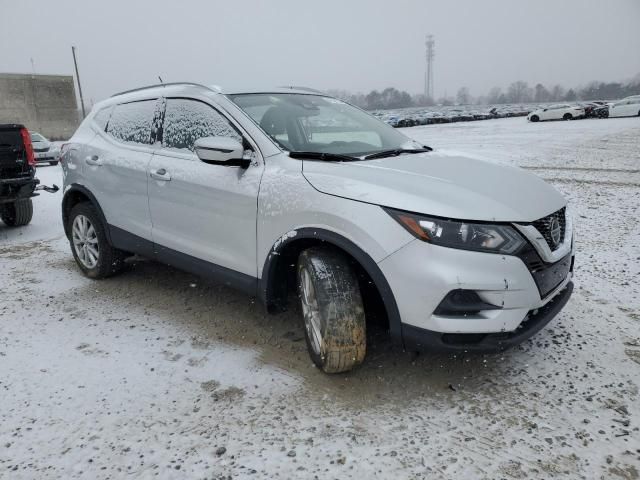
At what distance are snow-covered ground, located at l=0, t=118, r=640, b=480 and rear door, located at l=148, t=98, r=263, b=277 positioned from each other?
2.01 feet

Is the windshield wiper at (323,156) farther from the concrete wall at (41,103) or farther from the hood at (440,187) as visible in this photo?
the concrete wall at (41,103)

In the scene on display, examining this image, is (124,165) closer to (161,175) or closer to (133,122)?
(133,122)

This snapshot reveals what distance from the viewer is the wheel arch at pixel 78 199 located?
14.3 ft

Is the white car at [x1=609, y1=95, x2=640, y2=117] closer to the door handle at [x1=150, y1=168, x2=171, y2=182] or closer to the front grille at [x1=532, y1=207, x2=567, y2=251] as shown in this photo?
the front grille at [x1=532, y1=207, x2=567, y2=251]

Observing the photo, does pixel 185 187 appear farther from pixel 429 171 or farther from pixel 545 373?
pixel 545 373

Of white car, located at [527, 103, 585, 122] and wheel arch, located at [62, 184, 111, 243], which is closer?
wheel arch, located at [62, 184, 111, 243]

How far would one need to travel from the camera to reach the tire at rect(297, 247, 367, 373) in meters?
2.67

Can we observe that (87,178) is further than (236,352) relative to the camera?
Yes

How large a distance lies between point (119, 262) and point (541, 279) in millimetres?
3636

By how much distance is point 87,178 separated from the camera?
4.43 m

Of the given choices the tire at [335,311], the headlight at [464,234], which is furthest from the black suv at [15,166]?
the headlight at [464,234]

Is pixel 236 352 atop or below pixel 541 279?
below

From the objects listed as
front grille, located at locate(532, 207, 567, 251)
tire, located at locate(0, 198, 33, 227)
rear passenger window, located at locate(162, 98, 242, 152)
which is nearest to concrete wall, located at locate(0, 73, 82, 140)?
tire, located at locate(0, 198, 33, 227)

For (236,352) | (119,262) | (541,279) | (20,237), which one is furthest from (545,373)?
(20,237)
